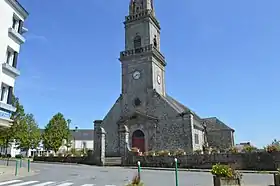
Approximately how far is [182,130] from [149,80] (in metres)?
7.66

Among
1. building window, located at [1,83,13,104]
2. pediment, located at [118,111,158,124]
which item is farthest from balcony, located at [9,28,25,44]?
pediment, located at [118,111,158,124]

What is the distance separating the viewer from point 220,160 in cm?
2208

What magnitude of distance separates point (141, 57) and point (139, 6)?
8.23m

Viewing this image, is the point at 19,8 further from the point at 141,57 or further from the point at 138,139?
the point at 138,139

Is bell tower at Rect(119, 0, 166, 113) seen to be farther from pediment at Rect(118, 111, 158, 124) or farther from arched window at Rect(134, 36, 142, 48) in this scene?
pediment at Rect(118, 111, 158, 124)

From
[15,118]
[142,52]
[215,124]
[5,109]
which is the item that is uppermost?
[142,52]

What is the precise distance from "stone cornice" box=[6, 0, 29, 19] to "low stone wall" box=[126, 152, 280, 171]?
15944 mm

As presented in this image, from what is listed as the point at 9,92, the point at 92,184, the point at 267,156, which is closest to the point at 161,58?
the point at 267,156

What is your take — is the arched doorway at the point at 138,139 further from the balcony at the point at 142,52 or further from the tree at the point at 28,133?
the tree at the point at 28,133

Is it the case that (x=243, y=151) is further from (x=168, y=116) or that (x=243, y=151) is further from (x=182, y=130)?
(x=168, y=116)

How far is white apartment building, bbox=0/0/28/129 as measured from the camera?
16484 mm

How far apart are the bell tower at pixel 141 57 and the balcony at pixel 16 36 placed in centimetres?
1674

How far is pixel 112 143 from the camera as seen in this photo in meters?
32.1

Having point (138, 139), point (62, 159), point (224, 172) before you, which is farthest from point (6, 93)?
point (138, 139)
